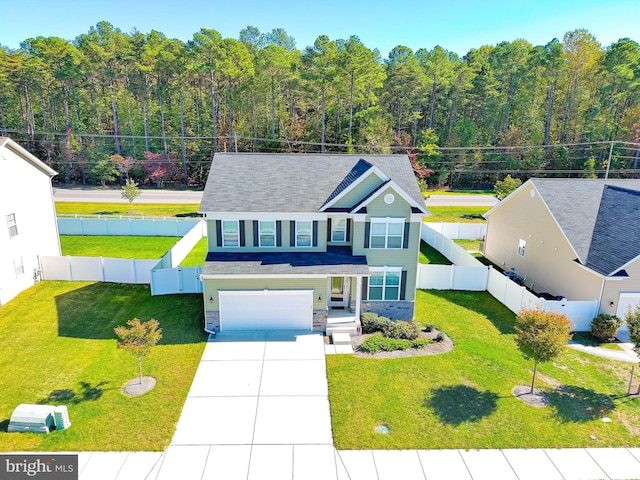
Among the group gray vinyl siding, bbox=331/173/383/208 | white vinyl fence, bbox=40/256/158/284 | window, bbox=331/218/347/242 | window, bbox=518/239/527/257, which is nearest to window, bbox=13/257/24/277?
white vinyl fence, bbox=40/256/158/284

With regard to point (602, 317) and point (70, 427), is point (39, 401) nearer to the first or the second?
point (70, 427)

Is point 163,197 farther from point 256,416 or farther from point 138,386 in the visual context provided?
point 256,416

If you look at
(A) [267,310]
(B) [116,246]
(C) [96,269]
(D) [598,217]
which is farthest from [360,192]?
(B) [116,246]

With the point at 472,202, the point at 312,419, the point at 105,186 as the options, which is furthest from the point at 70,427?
the point at 105,186

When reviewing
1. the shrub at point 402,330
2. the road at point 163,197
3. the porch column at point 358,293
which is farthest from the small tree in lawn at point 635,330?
the road at point 163,197

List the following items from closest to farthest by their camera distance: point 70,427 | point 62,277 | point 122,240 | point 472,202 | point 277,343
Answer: point 70,427
point 277,343
point 62,277
point 122,240
point 472,202

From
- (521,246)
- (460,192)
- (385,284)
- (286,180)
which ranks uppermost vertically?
(286,180)
